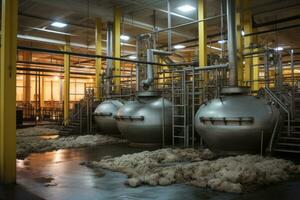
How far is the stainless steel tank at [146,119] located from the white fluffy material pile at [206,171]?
257cm

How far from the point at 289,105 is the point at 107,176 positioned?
648 centimetres

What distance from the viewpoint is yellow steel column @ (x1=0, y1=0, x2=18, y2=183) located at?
6.07 m

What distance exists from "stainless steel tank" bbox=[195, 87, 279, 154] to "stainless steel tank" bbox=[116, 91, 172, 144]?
211 centimetres

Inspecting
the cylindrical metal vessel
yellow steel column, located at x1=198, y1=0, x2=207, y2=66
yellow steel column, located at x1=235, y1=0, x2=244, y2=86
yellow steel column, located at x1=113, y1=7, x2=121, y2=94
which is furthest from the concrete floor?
A: yellow steel column, located at x1=113, y1=7, x2=121, y2=94

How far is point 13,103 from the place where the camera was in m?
6.16

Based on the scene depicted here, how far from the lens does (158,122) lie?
10883 mm

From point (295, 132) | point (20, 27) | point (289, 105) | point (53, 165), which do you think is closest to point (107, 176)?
point (53, 165)

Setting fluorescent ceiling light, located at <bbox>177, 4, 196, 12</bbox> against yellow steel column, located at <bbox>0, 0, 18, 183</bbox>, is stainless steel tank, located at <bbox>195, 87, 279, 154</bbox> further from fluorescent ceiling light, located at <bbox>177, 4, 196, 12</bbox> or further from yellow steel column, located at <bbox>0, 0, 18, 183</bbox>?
fluorescent ceiling light, located at <bbox>177, 4, 196, 12</bbox>

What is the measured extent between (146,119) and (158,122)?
1.35 ft

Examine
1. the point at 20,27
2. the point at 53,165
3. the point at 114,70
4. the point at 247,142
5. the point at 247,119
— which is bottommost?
the point at 53,165

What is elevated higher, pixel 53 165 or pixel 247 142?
pixel 247 142

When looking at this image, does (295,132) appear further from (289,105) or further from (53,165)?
(53,165)

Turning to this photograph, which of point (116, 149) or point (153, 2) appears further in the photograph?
point (153, 2)

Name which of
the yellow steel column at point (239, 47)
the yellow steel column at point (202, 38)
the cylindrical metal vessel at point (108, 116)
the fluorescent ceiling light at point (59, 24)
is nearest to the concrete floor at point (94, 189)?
the yellow steel column at point (239, 47)
